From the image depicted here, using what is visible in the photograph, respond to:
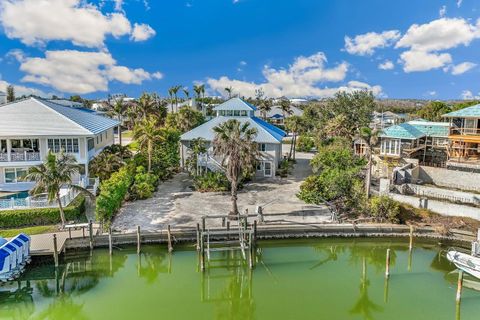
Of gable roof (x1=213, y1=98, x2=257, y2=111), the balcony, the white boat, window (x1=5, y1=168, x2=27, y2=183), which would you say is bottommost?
the white boat

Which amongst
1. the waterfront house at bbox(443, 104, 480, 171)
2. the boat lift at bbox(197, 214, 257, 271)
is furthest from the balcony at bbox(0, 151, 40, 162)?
the waterfront house at bbox(443, 104, 480, 171)

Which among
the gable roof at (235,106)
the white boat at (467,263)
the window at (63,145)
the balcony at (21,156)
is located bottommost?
the white boat at (467,263)

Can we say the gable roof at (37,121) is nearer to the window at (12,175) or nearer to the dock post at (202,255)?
the window at (12,175)

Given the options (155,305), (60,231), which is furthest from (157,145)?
(155,305)

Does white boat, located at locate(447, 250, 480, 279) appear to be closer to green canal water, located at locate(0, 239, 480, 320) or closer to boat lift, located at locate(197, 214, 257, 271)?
green canal water, located at locate(0, 239, 480, 320)

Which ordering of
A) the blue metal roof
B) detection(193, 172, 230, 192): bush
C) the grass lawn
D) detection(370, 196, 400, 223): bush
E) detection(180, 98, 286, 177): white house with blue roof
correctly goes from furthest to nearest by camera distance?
detection(180, 98, 286, 177): white house with blue roof < detection(193, 172, 230, 192): bush < the blue metal roof < detection(370, 196, 400, 223): bush < the grass lawn

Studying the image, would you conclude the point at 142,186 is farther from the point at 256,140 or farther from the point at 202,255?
the point at 256,140

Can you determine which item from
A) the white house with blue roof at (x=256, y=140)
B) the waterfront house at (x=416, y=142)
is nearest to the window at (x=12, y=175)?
the white house with blue roof at (x=256, y=140)
